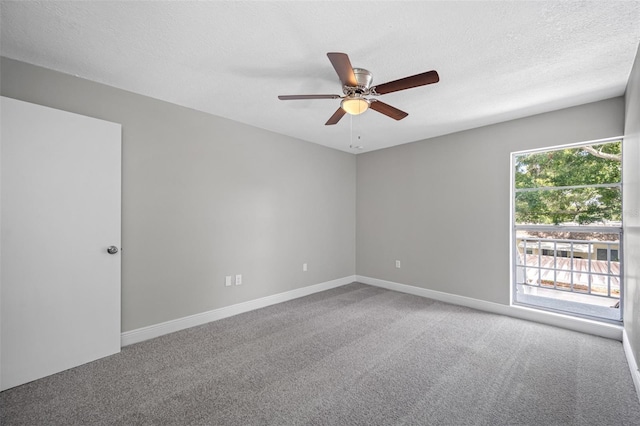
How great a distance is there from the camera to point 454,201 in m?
4.01

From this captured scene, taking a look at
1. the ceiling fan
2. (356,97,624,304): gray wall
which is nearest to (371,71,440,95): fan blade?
the ceiling fan

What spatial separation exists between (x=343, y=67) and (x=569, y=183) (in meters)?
3.17

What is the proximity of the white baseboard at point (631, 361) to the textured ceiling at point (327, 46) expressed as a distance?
7.70ft

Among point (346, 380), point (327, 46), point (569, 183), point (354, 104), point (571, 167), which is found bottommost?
point (346, 380)

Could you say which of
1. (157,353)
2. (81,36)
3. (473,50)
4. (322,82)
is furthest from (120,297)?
(473,50)

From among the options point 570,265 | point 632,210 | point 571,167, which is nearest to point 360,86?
point 632,210

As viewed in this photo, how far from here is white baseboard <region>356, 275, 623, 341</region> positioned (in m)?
2.88

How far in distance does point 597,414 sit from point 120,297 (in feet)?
12.5

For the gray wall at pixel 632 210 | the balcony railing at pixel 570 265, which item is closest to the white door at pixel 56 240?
the gray wall at pixel 632 210

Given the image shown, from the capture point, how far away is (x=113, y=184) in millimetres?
2574

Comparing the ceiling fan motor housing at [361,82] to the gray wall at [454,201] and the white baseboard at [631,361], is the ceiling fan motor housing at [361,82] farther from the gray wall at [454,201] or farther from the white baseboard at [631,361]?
the white baseboard at [631,361]

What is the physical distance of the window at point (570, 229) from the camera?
9.86 feet

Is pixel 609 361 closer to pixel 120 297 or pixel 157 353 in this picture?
pixel 157 353

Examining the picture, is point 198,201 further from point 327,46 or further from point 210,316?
point 327,46
